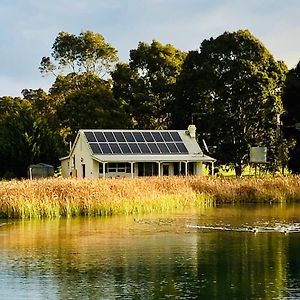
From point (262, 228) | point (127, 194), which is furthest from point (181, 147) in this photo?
point (262, 228)

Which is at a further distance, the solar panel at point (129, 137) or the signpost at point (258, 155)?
the signpost at point (258, 155)

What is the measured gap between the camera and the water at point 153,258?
14.2 metres

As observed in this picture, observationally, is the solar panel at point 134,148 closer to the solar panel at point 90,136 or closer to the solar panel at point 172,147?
the solar panel at point 172,147

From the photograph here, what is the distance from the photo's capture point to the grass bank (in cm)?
2739

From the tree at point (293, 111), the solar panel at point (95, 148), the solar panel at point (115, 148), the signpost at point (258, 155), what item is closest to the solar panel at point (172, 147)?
the solar panel at point (115, 148)

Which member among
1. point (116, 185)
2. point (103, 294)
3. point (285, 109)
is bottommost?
point (103, 294)

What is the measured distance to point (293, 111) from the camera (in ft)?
169

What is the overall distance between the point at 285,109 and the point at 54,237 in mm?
32681

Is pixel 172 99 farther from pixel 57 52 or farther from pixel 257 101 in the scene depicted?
pixel 57 52

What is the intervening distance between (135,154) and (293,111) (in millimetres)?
11894

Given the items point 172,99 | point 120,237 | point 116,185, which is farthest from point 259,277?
point 172,99

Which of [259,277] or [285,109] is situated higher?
[285,109]

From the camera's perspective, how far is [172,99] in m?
56.6

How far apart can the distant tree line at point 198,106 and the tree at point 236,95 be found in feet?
0.22
